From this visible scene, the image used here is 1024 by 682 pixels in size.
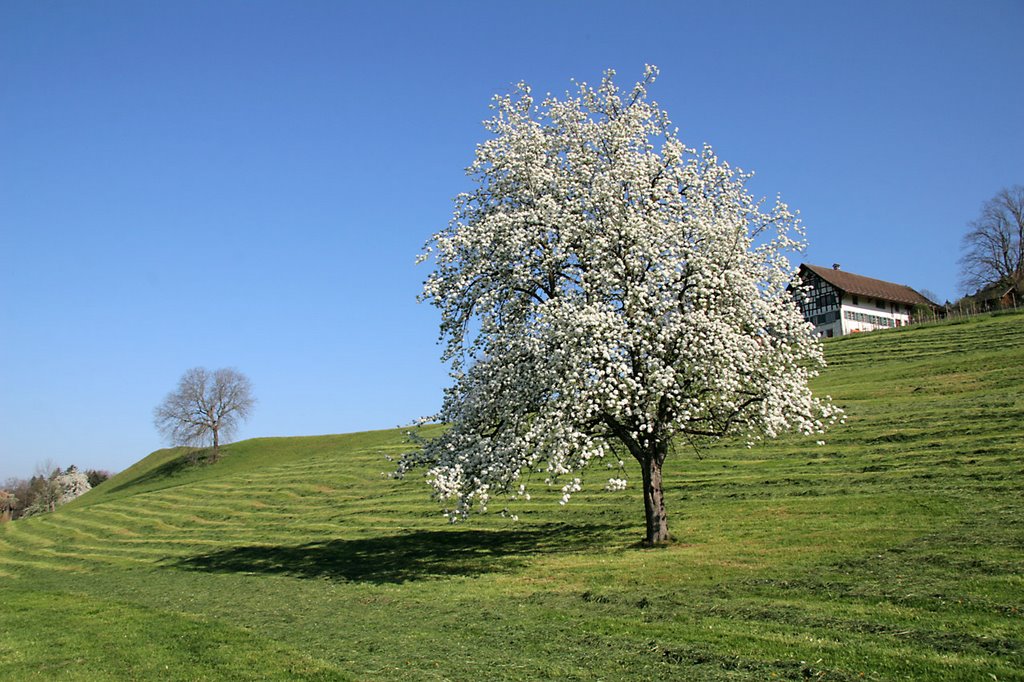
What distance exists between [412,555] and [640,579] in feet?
45.1

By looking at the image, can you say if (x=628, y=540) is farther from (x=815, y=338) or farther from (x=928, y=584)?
(x=928, y=584)

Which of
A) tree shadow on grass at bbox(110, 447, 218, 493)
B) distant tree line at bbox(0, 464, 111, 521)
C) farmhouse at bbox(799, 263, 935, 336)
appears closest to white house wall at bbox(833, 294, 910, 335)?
farmhouse at bbox(799, 263, 935, 336)

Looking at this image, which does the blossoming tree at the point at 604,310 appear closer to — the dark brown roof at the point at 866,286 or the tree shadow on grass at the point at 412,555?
the tree shadow on grass at the point at 412,555

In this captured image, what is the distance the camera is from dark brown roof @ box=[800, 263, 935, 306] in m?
116

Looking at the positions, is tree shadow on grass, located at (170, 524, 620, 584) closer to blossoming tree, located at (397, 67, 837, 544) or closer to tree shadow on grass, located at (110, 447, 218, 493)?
blossoming tree, located at (397, 67, 837, 544)

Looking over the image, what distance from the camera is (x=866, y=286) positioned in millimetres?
121000

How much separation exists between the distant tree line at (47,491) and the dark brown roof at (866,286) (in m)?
140

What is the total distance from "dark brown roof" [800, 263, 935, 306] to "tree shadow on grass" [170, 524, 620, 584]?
9490 cm

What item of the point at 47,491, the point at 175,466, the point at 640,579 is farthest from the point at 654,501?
the point at 47,491

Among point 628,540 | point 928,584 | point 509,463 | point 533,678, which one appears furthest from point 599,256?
point 533,678

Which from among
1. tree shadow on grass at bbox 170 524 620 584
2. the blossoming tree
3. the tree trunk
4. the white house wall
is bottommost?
tree shadow on grass at bbox 170 524 620 584

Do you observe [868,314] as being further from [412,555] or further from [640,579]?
[640,579]

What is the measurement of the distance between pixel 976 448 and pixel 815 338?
→ 10.1m

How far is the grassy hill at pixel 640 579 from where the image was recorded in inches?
580
